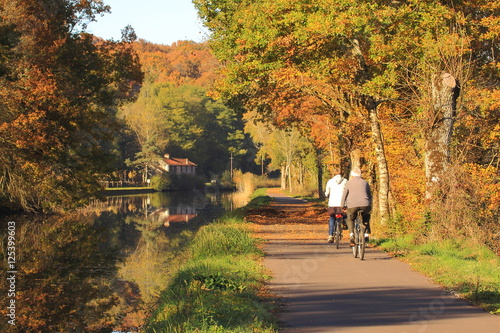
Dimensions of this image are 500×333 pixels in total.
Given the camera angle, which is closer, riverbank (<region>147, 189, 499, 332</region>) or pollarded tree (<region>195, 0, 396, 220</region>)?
riverbank (<region>147, 189, 499, 332</region>)

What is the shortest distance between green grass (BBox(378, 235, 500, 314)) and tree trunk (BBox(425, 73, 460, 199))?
2.26m

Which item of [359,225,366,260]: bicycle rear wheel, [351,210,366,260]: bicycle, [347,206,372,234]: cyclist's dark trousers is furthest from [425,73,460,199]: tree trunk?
[359,225,366,260]: bicycle rear wheel

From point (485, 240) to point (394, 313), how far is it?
8015 mm

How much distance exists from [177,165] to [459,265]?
101 meters

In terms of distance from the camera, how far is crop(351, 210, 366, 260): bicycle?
13.5 meters

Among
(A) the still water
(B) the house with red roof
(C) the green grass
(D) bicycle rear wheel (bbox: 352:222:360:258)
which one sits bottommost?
(A) the still water

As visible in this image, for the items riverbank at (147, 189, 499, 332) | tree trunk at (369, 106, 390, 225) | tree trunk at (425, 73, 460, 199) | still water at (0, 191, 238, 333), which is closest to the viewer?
riverbank at (147, 189, 499, 332)

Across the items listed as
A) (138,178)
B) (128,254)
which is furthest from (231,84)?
(138,178)

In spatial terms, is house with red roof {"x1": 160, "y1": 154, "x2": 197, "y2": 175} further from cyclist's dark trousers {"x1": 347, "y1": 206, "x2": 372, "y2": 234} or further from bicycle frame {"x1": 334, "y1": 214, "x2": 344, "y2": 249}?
cyclist's dark trousers {"x1": 347, "y1": 206, "x2": 372, "y2": 234}

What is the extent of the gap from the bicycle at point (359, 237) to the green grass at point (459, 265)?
1.03 metres

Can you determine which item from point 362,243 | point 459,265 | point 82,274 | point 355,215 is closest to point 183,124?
point 82,274

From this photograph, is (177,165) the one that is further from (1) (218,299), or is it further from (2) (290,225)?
(1) (218,299)

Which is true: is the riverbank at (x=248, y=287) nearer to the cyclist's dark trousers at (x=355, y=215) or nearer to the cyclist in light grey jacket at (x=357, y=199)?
the cyclist's dark trousers at (x=355, y=215)

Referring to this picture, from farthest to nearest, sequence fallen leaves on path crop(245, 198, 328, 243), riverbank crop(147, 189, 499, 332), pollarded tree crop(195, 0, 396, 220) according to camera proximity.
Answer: fallen leaves on path crop(245, 198, 328, 243)
pollarded tree crop(195, 0, 396, 220)
riverbank crop(147, 189, 499, 332)
